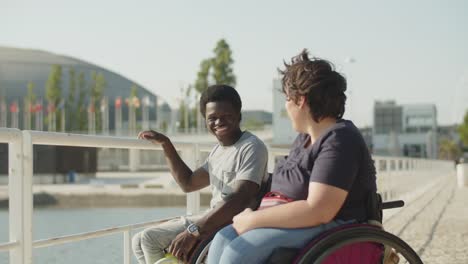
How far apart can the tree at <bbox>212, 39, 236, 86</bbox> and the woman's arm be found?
52.0m

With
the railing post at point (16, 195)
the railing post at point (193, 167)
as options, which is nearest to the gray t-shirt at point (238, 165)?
the railing post at point (16, 195)

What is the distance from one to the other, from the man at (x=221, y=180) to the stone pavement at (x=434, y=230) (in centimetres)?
326

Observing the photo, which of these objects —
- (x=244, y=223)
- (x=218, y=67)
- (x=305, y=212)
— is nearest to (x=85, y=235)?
(x=244, y=223)

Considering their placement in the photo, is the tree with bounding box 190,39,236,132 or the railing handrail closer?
the railing handrail

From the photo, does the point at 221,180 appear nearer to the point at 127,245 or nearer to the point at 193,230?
the point at 193,230

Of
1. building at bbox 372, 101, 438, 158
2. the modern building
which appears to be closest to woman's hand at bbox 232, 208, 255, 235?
the modern building

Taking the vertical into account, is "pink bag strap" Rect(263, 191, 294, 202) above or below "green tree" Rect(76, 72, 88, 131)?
below

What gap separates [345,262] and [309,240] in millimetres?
117

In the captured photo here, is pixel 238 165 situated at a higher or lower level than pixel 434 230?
higher

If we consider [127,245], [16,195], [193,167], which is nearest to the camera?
[16,195]

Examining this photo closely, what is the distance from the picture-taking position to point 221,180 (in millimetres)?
2580

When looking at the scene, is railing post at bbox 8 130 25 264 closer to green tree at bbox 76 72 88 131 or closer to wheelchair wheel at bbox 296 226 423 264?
wheelchair wheel at bbox 296 226 423 264

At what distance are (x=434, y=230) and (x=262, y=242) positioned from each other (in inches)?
254

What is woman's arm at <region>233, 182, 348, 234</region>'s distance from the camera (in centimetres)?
188
